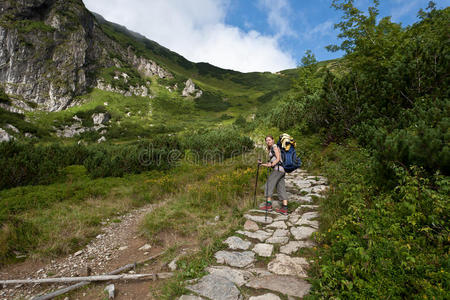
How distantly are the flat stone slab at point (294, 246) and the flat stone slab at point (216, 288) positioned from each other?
4.12 ft

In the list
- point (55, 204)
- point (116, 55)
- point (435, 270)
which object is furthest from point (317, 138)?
point (116, 55)

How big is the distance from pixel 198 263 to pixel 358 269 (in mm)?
2314

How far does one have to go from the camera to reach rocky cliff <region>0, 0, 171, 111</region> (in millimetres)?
84500

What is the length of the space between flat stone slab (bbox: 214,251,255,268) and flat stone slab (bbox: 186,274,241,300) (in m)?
0.48

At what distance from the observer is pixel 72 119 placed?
3366 inches

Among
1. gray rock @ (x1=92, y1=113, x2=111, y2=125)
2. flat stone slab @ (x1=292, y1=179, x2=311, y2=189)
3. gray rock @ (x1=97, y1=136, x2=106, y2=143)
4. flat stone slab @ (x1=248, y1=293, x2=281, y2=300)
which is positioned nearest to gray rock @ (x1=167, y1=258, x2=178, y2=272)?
flat stone slab @ (x1=248, y1=293, x2=281, y2=300)

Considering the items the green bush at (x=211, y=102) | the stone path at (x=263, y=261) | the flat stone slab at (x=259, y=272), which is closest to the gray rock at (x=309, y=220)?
the stone path at (x=263, y=261)

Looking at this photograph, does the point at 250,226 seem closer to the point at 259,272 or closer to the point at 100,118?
the point at 259,272

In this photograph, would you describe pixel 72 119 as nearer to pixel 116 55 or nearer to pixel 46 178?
pixel 116 55

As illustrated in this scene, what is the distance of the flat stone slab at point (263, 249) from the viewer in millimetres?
3551

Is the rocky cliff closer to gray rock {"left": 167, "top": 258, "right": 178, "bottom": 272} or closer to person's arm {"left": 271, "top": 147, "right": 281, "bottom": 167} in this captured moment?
gray rock {"left": 167, "top": 258, "right": 178, "bottom": 272}

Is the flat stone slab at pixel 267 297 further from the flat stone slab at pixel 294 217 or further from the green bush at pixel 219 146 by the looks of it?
the green bush at pixel 219 146

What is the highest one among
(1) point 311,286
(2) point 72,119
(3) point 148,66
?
(3) point 148,66

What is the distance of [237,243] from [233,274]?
0.93 metres
